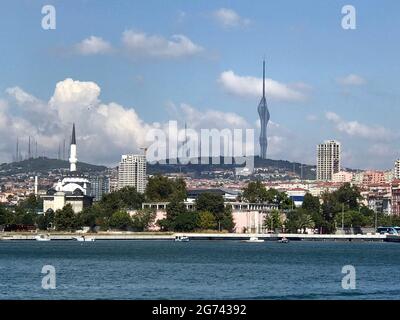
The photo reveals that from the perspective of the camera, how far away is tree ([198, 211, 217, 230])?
131 m

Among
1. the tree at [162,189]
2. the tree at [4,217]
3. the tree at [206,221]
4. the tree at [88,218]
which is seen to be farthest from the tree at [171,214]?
the tree at [4,217]

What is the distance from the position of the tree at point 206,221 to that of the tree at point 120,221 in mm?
8252

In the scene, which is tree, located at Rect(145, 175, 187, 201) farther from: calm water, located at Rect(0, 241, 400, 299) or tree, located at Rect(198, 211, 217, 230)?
calm water, located at Rect(0, 241, 400, 299)

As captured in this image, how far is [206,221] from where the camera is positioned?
131 m

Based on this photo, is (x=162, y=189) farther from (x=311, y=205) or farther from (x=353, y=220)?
(x=353, y=220)

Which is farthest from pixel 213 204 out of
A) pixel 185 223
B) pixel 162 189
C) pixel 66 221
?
pixel 66 221

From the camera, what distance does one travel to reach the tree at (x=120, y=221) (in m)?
131

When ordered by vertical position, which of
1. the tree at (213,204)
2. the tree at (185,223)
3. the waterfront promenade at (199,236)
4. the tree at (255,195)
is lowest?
the waterfront promenade at (199,236)

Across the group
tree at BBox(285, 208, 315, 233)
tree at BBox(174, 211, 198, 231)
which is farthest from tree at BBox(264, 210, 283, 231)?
tree at BBox(174, 211, 198, 231)

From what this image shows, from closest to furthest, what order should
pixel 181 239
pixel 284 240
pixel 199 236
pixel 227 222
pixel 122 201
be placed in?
1. pixel 181 239
2. pixel 284 240
3. pixel 199 236
4. pixel 227 222
5. pixel 122 201

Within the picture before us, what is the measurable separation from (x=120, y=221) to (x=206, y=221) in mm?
9963

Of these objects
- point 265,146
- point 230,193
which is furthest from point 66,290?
point 230,193

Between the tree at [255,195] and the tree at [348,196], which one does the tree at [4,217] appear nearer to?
the tree at [255,195]

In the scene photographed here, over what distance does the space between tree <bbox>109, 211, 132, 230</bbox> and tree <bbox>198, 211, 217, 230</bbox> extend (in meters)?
8.25
